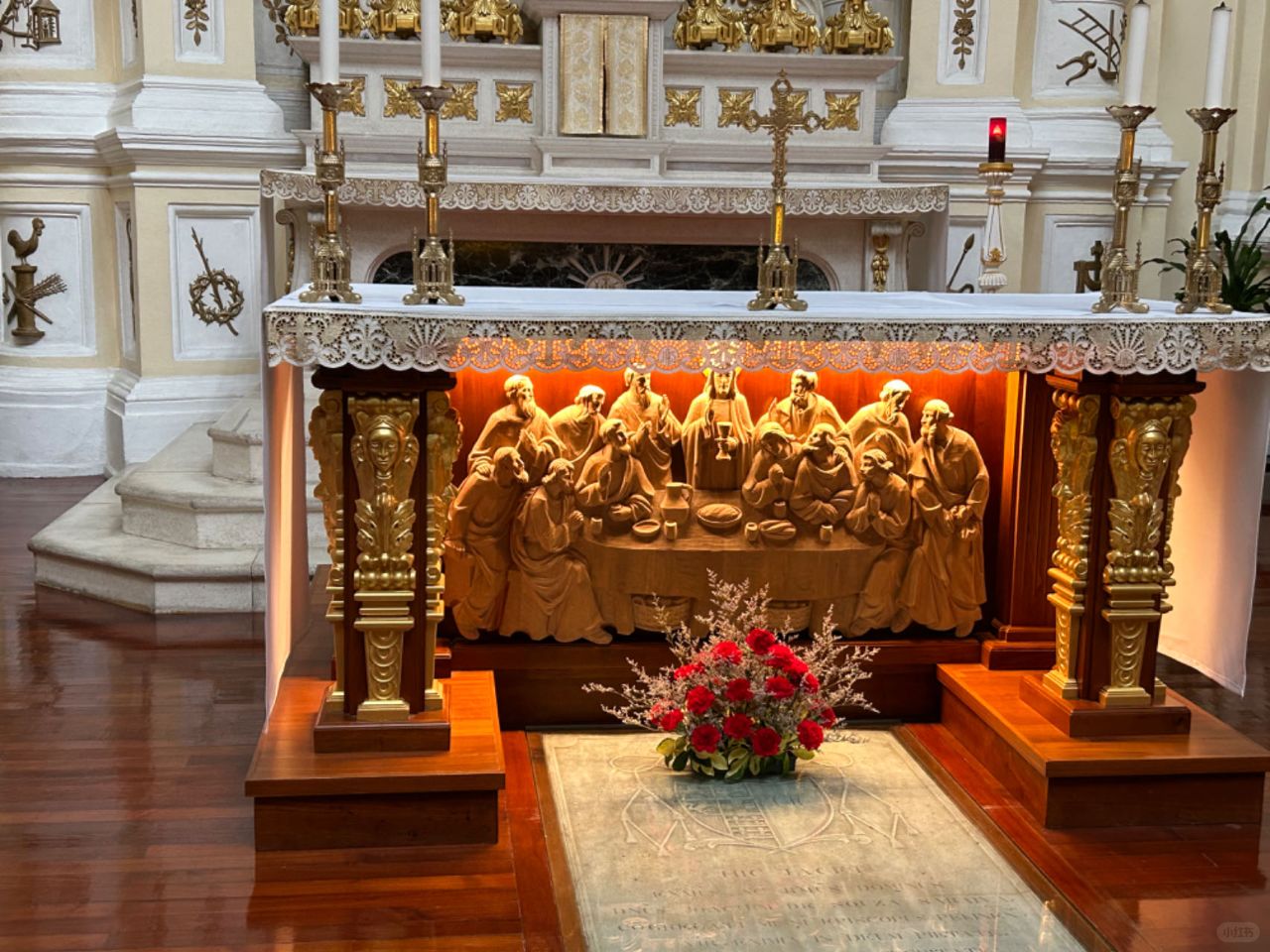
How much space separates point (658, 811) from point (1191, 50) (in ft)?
25.6

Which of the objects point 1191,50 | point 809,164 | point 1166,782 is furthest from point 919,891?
point 1191,50

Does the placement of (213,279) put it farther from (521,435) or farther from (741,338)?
(741,338)

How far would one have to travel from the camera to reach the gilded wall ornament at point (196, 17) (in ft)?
28.3

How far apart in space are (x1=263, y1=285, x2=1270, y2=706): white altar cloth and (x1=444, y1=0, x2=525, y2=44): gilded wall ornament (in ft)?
15.2

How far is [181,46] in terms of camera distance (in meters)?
8.68

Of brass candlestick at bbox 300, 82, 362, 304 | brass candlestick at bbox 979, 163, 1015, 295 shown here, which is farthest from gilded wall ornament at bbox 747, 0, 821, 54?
brass candlestick at bbox 300, 82, 362, 304

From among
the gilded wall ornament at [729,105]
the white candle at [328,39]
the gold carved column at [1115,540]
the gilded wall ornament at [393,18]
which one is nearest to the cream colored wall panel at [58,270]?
the gilded wall ornament at [393,18]

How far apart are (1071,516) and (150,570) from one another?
153 inches

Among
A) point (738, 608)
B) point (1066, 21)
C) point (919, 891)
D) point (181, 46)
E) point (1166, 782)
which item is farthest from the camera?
point (1066, 21)

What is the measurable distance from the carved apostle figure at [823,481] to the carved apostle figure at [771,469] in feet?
0.09

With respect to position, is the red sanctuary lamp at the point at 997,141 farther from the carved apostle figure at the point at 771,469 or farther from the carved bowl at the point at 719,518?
the carved bowl at the point at 719,518

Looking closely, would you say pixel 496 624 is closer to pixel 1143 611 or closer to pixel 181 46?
pixel 1143 611

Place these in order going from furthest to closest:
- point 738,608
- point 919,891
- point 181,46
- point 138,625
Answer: point 181,46 < point 138,625 < point 738,608 < point 919,891

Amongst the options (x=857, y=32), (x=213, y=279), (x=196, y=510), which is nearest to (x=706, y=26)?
(x=857, y=32)
